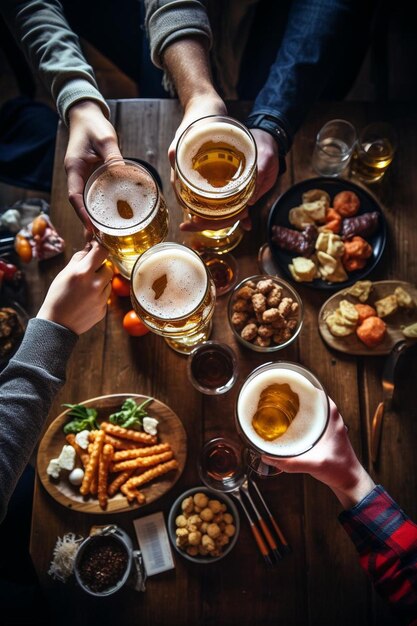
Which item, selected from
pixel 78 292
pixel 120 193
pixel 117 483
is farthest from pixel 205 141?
pixel 117 483

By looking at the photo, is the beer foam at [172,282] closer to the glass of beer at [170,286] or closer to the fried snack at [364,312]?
the glass of beer at [170,286]

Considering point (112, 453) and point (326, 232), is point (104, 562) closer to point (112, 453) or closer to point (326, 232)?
point (112, 453)

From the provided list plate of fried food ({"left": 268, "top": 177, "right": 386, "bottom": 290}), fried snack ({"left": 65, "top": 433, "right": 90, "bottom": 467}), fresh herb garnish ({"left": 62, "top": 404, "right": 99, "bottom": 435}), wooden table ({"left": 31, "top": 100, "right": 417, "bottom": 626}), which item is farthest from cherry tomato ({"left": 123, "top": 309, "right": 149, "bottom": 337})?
plate of fried food ({"left": 268, "top": 177, "right": 386, "bottom": 290})

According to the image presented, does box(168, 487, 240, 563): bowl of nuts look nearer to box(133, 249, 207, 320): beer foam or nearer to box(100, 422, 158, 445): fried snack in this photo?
box(100, 422, 158, 445): fried snack

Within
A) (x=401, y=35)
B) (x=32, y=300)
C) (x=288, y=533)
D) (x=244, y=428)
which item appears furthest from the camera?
(x=401, y=35)

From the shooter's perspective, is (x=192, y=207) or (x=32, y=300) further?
(x=32, y=300)

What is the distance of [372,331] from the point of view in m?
1.68

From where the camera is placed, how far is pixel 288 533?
1.64m

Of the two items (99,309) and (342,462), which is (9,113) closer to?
(99,309)

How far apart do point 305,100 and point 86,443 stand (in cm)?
145

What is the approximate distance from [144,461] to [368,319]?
922mm

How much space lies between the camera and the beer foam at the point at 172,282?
Result: 136 cm

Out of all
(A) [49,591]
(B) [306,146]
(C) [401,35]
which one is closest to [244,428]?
(A) [49,591]

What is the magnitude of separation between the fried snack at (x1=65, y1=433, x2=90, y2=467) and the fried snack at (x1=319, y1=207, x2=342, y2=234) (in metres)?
1.16
